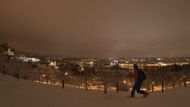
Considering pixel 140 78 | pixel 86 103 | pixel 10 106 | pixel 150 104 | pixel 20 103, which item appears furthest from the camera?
pixel 140 78

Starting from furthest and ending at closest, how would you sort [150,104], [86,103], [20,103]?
[86,103]
[150,104]
[20,103]

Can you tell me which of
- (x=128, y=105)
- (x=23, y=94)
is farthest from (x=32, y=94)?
(x=128, y=105)

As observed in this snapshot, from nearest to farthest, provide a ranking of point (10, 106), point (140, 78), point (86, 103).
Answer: point (10, 106) < point (86, 103) < point (140, 78)

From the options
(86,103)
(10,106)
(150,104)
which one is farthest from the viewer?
(86,103)

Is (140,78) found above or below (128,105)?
above

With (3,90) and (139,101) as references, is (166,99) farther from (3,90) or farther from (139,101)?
(3,90)

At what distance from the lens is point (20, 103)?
14.7 meters

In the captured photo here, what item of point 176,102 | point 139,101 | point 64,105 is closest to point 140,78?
point 139,101

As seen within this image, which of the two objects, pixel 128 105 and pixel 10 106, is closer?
pixel 10 106

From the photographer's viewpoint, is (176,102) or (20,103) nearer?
(20,103)

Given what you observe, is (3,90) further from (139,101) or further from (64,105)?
(139,101)

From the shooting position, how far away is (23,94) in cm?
1722

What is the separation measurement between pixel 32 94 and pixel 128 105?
5.30 m

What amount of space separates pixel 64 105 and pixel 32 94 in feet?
9.57
